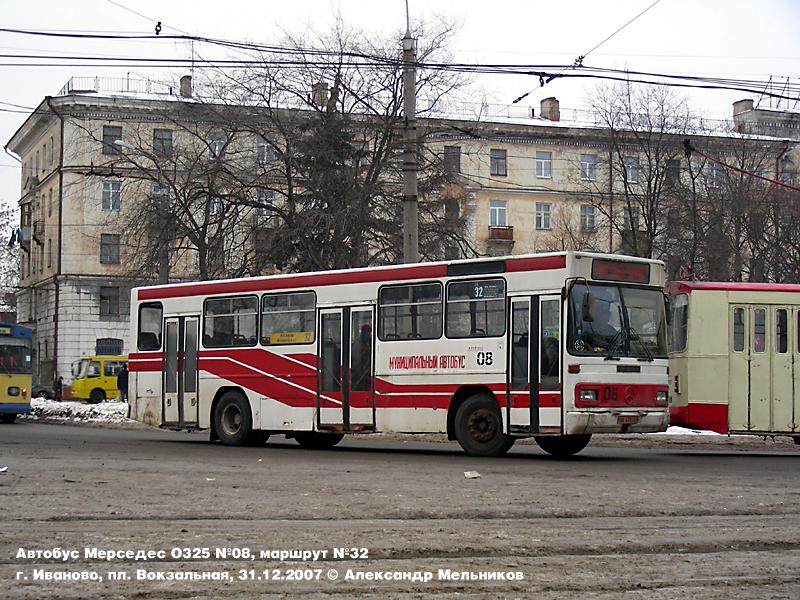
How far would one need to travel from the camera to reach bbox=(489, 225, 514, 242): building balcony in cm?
7675

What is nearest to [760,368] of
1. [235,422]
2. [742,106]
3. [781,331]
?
[781,331]

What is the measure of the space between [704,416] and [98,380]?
1776 inches

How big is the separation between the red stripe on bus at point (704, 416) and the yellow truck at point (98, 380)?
4403cm

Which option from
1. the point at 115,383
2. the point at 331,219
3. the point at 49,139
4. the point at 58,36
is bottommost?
the point at 115,383

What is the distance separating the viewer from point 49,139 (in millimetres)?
74875

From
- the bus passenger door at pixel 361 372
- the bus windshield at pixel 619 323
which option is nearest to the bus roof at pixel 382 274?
the bus windshield at pixel 619 323

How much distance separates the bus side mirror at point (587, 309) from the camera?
18.1 metres

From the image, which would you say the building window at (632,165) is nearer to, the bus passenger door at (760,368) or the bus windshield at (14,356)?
the bus windshield at (14,356)

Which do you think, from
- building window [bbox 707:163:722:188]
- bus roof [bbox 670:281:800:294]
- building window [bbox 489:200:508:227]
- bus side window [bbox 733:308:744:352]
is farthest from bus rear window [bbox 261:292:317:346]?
building window [bbox 489:200:508:227]

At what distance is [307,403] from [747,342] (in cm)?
769

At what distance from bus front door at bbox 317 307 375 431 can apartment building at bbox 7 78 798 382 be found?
31.5 metres

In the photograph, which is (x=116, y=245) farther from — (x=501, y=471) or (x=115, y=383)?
(x=501, y=471)

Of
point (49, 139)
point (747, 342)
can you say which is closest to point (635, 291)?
point (747, 342)

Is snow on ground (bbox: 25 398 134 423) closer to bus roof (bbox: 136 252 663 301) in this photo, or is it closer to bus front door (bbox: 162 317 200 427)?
bus front door (bbox: 162 317 200 427)
